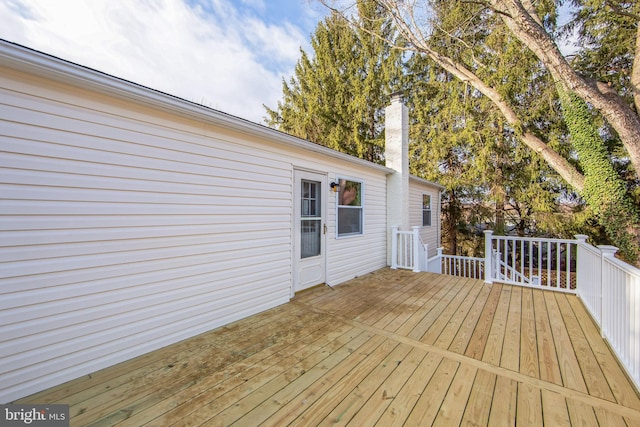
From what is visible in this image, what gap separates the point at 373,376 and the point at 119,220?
2.59m

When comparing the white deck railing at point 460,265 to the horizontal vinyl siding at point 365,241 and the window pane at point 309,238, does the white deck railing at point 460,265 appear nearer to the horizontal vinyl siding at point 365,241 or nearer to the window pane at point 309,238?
the horizontal vinyl siding at point 365,241

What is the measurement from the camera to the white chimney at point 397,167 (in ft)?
20.6

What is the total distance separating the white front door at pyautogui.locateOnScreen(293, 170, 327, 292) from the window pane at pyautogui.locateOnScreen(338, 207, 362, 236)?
55 cm

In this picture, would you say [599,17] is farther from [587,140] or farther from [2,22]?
[2,22]

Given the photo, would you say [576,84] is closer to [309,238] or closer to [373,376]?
[309,238]

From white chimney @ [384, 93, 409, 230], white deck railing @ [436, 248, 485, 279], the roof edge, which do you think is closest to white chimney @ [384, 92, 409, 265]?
white chimney @ [384, 93, 409, 230]

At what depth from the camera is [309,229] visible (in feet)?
14.1

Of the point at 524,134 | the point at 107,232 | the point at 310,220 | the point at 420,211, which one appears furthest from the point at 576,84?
the point at 107,232

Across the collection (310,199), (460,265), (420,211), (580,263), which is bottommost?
(460,265)

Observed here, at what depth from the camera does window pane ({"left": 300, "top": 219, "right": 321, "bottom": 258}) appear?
164 inches

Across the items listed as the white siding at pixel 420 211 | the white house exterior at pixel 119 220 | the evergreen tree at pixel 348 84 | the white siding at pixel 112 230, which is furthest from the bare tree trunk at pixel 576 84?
the white siding at pixel 112 230

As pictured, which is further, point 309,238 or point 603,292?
point 309,238

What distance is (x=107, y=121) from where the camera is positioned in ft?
7.22

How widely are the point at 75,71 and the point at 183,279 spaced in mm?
1988
